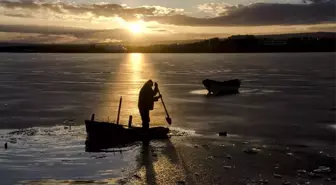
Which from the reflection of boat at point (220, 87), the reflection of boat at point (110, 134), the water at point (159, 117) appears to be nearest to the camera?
the water at point (159, 117)

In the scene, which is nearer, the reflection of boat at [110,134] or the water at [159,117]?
the water at [159,117]

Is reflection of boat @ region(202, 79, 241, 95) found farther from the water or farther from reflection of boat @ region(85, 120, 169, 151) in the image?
reflection of boat @ region(85, 120, 169, 151)

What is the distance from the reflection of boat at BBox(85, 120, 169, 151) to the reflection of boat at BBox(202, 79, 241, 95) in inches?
901

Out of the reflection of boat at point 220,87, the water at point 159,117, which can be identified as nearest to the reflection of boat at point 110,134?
the water at point 159,117

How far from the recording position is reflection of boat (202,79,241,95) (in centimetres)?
4053

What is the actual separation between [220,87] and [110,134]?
2439 centimetres

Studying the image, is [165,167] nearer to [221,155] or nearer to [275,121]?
[221,155]

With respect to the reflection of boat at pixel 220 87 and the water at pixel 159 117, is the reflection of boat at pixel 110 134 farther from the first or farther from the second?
the reflection of boat at pixel 220 87

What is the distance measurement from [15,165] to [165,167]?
4.50 metres

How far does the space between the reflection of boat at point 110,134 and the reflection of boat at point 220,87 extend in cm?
2289

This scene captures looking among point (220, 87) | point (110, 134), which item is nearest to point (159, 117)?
point (110, 134)

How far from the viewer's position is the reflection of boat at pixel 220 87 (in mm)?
40531

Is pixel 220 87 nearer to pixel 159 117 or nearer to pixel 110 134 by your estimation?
pixel 159 117

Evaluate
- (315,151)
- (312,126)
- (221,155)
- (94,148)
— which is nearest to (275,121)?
(312,126)
